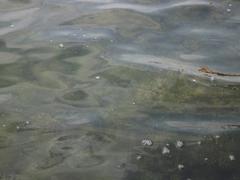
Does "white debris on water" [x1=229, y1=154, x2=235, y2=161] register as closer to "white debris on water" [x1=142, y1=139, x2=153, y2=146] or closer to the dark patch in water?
"white debris on water" [x1=142, y1=139, x2=153, y2=146]

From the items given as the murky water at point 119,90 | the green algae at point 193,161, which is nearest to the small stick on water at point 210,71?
the murky water at point 119,90

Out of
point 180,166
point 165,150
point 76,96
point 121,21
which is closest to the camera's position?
point 180,166

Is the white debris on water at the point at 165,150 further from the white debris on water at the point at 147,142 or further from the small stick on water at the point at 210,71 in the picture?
the small stick on water at the point at 210,71

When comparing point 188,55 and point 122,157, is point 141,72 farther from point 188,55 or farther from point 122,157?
point 122,157

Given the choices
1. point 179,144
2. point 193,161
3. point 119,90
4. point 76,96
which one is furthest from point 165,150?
point 76,96

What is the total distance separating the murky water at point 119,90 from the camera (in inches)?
133

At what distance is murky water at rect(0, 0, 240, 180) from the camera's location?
3377mm

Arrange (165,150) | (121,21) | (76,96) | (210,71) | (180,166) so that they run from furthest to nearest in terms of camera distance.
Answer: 1. (121,21)
2. (210,71)
3. (76,96)
4. (165,150)
5. (180,166)

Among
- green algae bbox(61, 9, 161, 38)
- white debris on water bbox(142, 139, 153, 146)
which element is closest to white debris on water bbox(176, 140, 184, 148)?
white debris on water bbox(142, 139, 153, 146)

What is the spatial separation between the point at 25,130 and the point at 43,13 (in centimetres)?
244

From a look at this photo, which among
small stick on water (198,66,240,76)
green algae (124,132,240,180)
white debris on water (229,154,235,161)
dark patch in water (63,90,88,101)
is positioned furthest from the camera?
small stick on water (198,66,240,76)

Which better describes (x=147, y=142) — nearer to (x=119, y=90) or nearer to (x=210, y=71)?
(x=119, y=90)

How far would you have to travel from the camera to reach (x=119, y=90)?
4215 mm

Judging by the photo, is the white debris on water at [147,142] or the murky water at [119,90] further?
the white debris on water at [147,142]
